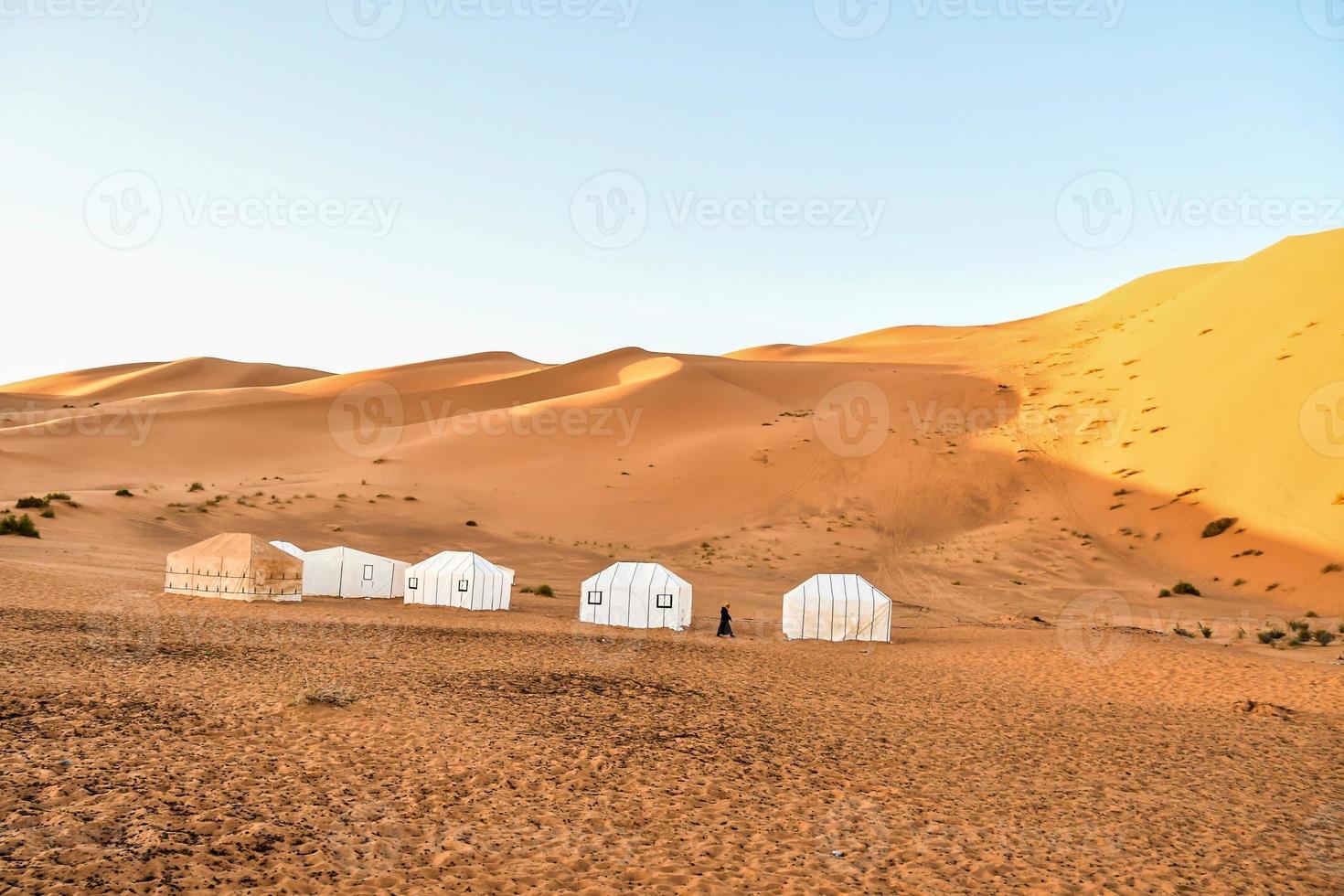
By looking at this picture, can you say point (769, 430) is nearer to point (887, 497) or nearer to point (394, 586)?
point (887, 497)

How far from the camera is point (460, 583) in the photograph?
2970 centimetres

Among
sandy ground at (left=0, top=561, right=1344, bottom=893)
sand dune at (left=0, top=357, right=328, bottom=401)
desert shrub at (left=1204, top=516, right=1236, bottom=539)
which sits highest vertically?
sand dune at (left=0, top=357, right=328, bottom=401)

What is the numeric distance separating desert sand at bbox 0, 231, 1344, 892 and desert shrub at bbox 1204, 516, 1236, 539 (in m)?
0.18

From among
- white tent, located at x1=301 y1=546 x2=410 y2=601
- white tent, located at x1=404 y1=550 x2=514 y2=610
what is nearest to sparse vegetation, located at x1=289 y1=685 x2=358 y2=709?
white tent, located at x1=404 y1=550 x2=514 y2=610

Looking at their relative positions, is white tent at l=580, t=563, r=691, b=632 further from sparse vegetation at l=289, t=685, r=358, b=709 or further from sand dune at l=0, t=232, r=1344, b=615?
sparse vegetation at l=289, t=685, r=358, b=709

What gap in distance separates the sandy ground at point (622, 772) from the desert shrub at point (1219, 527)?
18.7 metres

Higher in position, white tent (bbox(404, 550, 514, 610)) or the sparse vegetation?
white tent (bbox(404, 550, 514, 610))

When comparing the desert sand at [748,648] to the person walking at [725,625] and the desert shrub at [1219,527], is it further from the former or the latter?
the person walking at [725,625]

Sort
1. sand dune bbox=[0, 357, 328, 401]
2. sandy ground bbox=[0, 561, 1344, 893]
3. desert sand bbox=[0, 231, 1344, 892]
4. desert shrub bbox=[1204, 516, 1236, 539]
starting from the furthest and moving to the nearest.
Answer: sand dune bbox=[0, 357, 328, 401], desert shrub bbox=[1204, 516, 1236, 539], desert sand bbox=[0, 231, 1344, 892], sandy ground bbox=[0, 561, 1344, 893]

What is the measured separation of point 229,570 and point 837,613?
17060 millimetres

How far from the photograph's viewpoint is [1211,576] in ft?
116

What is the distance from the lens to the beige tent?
1056 inches

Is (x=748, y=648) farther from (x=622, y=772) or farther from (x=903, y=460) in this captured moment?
(x=903, y=460)

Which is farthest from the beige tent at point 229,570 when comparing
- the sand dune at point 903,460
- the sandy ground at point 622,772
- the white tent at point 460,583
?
the sand dune at point 903,460
